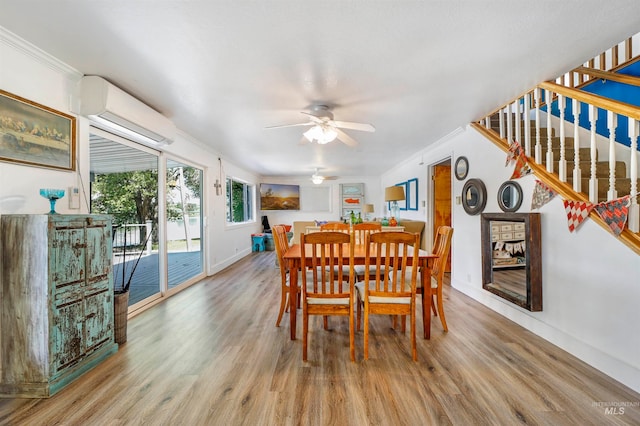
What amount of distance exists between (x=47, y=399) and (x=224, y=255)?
3.80m

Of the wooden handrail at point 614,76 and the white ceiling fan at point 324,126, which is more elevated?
the wooden handrail at point 614,76

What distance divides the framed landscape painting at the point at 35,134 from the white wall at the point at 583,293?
3.70 metres

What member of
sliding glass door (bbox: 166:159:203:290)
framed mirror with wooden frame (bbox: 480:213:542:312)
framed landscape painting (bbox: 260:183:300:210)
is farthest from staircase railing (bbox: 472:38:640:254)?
framed landscape painting (bbox: 260:183:300:210)

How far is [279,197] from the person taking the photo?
8516mm

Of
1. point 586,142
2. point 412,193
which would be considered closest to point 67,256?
point 586,142

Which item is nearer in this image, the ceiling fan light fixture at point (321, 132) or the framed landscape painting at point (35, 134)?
the framed landscape painting at point (35, 134)

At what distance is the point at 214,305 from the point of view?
335 centimetres

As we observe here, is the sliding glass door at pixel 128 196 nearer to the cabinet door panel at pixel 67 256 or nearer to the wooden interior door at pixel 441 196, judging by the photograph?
the cabinet door panel at pixel 67 256

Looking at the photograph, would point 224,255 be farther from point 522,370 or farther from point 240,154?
point 522,370

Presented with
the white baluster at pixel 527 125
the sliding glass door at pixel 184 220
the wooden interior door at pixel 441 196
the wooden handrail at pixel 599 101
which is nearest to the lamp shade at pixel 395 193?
the wooden interior door at pixel 441 196

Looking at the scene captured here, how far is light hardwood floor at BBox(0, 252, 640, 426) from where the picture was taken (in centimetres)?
154

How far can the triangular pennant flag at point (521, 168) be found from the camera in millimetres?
2682

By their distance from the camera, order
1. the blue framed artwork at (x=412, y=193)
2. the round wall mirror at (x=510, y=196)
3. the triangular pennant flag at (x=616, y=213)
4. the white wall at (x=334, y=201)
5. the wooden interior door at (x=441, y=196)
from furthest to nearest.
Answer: the white wall at (x=334, y=201)
the blue framed artwork at (x=412, y=193)
the wooden interior door at (x=441, y=196)
the round wall mirror at (x=510, y=196)
the triangular pennant flag at (x=616, y=213)

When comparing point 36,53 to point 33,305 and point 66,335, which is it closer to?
point 33,305
